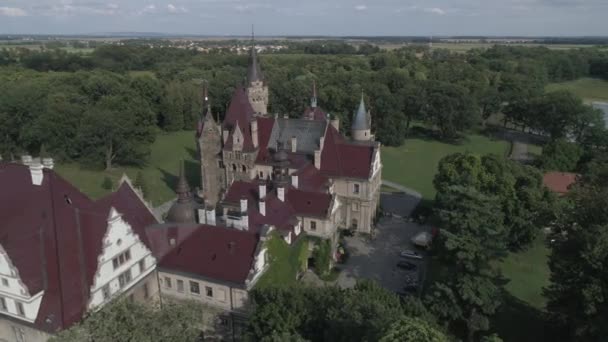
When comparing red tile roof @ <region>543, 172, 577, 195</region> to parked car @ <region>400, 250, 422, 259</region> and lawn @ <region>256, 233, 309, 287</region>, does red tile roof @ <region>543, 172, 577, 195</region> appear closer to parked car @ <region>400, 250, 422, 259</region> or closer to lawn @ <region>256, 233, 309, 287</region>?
parked car @ <region>400, 250, 422, 259</region>

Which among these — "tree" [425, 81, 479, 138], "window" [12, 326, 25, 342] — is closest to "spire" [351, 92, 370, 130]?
"window" [12, 326, 25, 342]

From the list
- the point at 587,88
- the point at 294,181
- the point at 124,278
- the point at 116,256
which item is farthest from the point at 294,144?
the point at 587,88

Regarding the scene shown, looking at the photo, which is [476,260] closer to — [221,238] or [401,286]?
[401,286]

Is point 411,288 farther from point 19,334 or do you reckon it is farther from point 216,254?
point 19,334

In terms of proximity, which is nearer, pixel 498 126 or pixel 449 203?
pixel 449 203

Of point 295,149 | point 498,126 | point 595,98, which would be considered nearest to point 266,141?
point 295,149

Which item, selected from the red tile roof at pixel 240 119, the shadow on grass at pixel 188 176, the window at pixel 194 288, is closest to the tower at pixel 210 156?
the red tile roof at pixel 240 119
